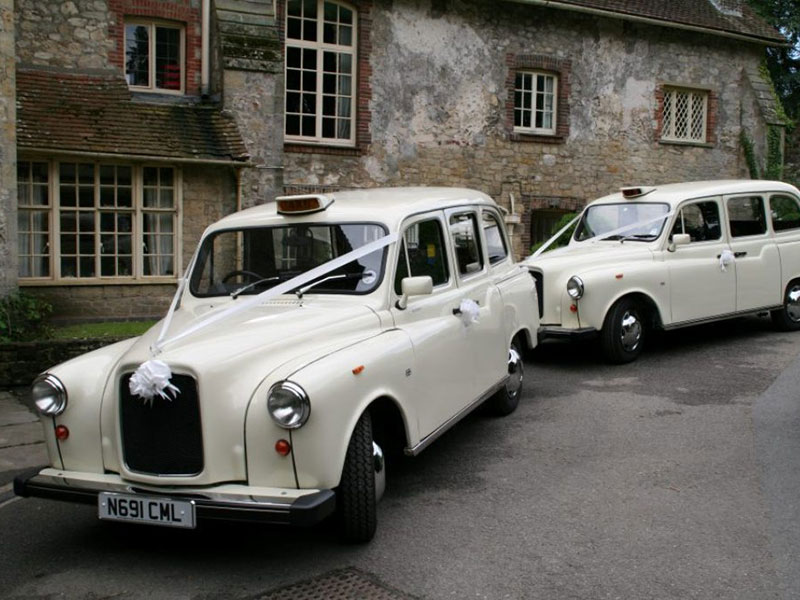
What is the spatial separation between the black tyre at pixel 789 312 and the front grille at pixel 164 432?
9.52 meters

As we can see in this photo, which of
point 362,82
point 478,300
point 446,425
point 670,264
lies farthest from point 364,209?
point 362,82

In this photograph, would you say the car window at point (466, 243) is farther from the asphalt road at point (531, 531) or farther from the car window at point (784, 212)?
the car window at point (784, 212)

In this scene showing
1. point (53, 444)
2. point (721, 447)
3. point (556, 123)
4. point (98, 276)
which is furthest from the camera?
Result: point (556, 123)

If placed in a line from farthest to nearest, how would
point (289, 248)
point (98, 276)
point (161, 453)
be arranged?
1. point (98, 276)
2. point (289, 248)
3. point (161, 453)

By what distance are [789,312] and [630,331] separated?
337 cm

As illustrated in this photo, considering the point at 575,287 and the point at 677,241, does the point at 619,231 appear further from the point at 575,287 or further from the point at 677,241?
the point at 575,287

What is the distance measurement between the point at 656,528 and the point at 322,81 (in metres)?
13.0

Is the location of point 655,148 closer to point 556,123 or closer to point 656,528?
point 556,123

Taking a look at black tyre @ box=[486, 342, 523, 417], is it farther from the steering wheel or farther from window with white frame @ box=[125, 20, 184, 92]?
window with white frame @ box=[125, 20, 184, 92]

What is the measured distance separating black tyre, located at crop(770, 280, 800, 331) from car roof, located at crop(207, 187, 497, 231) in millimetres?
6785

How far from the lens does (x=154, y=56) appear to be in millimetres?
14883

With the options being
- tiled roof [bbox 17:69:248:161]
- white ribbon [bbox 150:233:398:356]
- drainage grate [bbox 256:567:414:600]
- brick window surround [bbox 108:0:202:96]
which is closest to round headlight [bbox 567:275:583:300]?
white ribbon [bbox 150:233:398:356]

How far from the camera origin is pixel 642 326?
32.4ft

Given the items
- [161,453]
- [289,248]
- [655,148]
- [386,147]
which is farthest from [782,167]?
[161,453]
